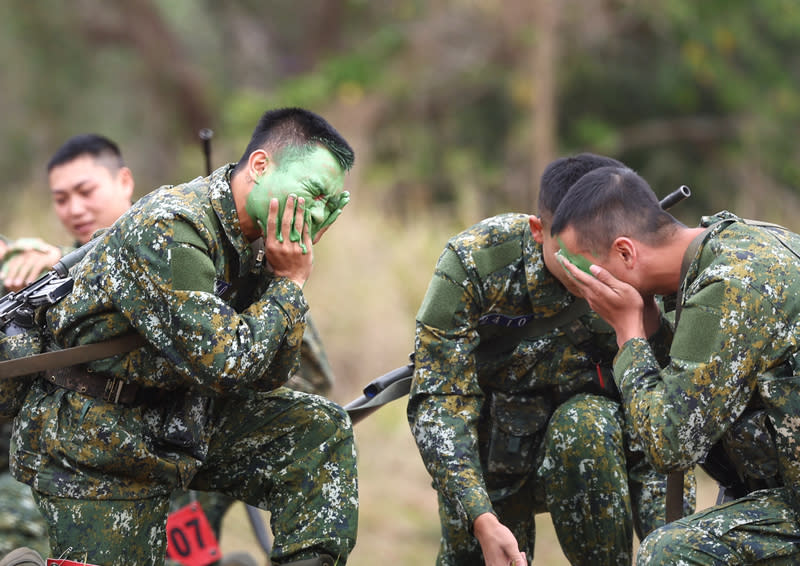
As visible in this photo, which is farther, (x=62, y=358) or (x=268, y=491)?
(x=268, y=491)

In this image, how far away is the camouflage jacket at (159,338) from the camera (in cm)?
317

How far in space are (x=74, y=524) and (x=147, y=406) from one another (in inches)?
18.2

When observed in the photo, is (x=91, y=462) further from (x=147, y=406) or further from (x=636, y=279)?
(x=636, y=279)

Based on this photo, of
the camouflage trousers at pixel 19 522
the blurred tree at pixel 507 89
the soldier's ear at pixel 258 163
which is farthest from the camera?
the blurred tree at pixel 507 89

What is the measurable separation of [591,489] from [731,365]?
980mm

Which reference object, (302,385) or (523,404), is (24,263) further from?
(523,404)

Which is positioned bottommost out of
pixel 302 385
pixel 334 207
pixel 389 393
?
pixel 389 393

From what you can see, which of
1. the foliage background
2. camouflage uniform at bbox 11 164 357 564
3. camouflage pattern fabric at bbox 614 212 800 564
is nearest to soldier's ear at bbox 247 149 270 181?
camouflage uniform at bbox 11 164 357 564

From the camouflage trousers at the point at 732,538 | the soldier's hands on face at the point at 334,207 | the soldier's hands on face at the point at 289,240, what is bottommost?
the camouflage trousers at the point at 732,538

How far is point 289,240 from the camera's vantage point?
132 inches

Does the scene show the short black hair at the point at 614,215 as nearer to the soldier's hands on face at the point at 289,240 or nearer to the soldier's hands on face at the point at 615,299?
the soldier's hands on face at the point at 615,299

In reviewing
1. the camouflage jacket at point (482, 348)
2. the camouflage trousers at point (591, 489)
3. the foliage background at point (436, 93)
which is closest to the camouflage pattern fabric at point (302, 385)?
the camouflage jacket at point (482, 348)

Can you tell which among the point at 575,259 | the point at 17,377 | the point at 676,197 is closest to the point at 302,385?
the point at 17,377

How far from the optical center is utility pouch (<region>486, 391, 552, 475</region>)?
13.1ft
